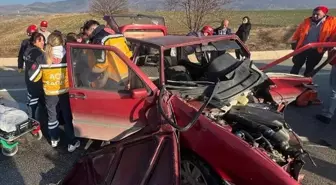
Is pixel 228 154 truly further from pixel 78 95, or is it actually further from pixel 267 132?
pixel 78 95

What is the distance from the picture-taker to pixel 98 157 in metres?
3.59

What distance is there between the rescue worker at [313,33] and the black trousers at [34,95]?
14.3 ft

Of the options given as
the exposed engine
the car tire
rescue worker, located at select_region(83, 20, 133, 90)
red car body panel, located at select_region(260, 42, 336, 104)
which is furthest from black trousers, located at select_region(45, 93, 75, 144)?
red car body panel, located at select_region(260, 42, 336, 104)

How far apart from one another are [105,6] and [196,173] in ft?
65.4

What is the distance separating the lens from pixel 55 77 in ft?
15.1

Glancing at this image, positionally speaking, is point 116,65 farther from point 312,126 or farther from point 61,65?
point 312,126

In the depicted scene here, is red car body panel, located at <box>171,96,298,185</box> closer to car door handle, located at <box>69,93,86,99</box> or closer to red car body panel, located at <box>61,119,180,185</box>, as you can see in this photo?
red car body panel, located at <box>61,119,180,185</box>

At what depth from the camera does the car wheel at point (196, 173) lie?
310cm

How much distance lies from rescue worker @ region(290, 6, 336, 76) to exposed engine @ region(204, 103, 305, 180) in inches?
116

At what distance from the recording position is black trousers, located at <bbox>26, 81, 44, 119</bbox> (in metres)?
5.29

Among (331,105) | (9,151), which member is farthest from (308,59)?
(9,151)

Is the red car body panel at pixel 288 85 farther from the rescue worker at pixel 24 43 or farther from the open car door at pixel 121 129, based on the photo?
the rescue worker at pixel 24 43

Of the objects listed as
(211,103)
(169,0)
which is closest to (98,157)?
(211,103)

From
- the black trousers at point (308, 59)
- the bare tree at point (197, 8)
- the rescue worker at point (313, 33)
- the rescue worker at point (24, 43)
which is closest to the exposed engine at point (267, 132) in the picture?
the rescue worker at point (313, 33)
